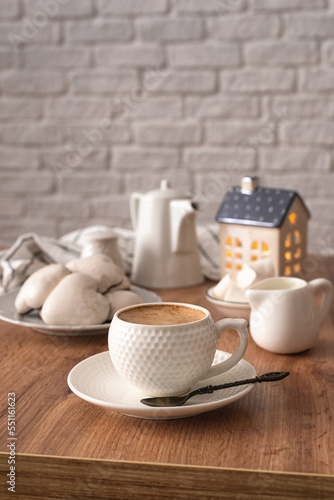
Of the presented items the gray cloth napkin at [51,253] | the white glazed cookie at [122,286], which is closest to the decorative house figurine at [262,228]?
the gray cloth napkin at [51,253]

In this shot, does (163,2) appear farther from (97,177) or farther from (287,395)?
(287,395)

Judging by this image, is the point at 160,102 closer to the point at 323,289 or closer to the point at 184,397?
the point at 323,289

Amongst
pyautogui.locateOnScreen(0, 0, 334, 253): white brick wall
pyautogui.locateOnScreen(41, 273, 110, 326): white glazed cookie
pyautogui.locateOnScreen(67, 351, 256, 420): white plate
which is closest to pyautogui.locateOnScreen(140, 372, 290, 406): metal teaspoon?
pyautogui.locateOnScreen(67, 351, 256, 420): white plate

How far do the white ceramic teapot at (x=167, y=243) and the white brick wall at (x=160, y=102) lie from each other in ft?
3.53

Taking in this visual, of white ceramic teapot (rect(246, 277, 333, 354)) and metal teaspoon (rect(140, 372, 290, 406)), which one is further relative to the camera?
white ceramic teapot (rect(246, 277, 333, 354))

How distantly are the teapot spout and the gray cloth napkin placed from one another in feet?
0.39

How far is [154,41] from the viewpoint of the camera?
2.36 m

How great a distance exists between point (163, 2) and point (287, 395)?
1961 millimetres

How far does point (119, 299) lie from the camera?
39.1 inches

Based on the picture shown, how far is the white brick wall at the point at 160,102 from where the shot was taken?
90.5 inches

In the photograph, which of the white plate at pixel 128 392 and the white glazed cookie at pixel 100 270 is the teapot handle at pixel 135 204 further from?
the white plate at pixel 128 392

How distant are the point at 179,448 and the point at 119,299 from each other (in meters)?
0.42

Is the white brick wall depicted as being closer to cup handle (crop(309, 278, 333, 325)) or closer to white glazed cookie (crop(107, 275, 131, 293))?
white glazed cookie (crop(107, 275, 131, 293))

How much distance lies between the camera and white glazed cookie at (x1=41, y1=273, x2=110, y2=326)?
94 cm
